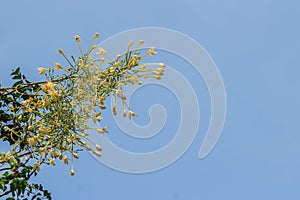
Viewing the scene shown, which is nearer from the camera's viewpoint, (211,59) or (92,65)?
(92,65)

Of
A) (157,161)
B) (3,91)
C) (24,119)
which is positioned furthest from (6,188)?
(157,161)

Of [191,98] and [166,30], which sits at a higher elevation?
[166,30]

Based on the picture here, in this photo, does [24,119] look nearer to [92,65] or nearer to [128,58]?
[92,65]

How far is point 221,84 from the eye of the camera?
9.92ft

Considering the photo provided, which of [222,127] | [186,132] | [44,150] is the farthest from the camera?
[222,127]

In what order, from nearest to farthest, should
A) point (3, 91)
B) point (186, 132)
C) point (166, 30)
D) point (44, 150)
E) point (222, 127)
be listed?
point (44, 150) → point (3, 91) → point (186, 132) → point (222, 127) → point (166, 30)

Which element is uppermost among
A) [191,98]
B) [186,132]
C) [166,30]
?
[166,30]

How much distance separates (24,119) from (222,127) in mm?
1492

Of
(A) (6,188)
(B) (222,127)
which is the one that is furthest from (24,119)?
(B) (222,127)

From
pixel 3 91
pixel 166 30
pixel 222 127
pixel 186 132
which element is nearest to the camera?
pixel 3 91

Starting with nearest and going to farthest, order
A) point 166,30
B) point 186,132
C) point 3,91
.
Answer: point 3,91 < point 186,132 < point 166,30

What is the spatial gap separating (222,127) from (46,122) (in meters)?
1.50

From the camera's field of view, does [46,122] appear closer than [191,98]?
Yes

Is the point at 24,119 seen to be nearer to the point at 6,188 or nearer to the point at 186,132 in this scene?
the point at 6,188
